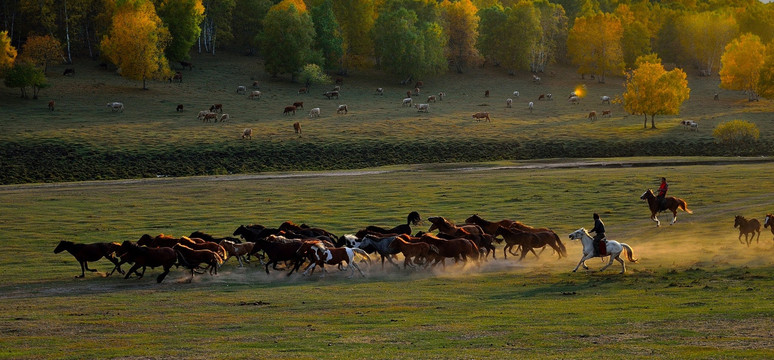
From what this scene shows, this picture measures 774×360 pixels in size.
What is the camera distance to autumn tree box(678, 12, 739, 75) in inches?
5522

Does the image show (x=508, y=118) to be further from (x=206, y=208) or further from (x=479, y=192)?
(x=206, y=208)

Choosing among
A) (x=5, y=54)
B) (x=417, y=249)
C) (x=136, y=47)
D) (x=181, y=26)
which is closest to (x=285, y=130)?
(x=136, y=47)

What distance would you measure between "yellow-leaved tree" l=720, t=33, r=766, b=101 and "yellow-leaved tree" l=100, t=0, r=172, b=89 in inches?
2960

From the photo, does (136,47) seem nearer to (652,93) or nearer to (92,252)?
(652,93)

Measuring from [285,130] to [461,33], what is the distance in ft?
188

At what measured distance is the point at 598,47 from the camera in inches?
5094

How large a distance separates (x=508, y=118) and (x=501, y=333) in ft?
254

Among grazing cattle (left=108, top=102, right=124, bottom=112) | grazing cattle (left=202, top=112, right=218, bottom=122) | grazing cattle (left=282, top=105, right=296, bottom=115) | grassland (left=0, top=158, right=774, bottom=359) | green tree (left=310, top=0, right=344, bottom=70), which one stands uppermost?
green tree (left=310, top=0, right=344, bottom=70)

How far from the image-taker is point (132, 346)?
51.3ft

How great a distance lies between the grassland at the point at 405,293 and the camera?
15383mm

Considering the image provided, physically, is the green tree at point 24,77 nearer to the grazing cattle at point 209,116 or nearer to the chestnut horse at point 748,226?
the grazing cattle at point 209,116

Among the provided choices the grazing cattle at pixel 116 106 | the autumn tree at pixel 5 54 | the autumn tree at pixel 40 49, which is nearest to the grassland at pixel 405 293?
the grazing cattle at pixel 116 106

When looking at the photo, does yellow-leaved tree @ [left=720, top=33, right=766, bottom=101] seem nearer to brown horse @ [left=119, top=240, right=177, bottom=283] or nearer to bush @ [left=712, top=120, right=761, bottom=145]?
bush @ [left=712, top=120, right=761, bottom=145]

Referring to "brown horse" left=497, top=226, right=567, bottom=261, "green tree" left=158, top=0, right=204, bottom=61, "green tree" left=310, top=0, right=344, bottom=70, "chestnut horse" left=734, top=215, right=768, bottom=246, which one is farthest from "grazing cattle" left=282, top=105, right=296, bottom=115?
"chestnut horse" left=734, top=215, right=768, bottom=246
